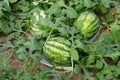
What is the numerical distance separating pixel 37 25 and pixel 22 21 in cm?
34

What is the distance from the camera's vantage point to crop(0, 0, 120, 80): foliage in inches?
126

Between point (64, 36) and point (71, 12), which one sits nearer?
point (64, 36)

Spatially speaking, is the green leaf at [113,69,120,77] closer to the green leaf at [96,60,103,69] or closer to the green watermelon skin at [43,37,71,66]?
the green leaf at [96,60,103,69]

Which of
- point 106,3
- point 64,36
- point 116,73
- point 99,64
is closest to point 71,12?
point 64,36

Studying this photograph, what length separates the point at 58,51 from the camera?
128 inches

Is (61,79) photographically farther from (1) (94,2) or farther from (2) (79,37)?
(1) (94,2)

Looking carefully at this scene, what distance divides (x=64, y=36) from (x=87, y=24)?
0.32 m

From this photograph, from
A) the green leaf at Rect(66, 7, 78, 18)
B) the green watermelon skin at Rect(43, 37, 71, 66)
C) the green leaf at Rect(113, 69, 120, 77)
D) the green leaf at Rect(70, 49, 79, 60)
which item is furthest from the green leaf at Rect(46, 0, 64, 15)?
the green leaf at Rect(113, 69, 120, 77)

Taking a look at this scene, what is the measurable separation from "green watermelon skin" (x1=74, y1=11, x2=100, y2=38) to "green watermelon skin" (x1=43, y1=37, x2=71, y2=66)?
29 centimetres

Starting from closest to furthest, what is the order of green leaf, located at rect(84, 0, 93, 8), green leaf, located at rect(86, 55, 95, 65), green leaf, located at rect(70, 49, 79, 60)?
green leaf, located at rect(70, 49, 79, 60)
green leaf, located at rect(86, 55, 95, 65)
green leaf, located at rect(84, 0, 93, 8)

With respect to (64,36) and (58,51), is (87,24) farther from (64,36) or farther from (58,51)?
(58,51)

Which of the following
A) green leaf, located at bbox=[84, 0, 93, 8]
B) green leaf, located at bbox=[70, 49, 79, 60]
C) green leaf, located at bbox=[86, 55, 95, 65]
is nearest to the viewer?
green leaf, located at bbox=[70, 49, 79, 60]

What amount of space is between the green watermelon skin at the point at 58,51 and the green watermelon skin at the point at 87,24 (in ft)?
0.95

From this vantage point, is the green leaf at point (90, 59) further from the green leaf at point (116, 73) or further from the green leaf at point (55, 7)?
the green leaf at point (55, 7)
